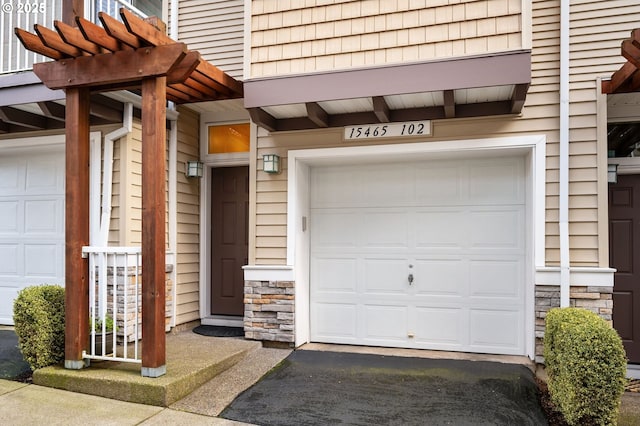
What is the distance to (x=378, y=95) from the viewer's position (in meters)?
4.12

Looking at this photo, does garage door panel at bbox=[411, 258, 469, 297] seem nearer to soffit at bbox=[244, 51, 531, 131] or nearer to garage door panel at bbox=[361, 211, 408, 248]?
garage door panel at bbox=[361, 211, 408, 248]

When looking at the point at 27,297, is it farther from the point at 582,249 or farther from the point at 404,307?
the point at 582,249

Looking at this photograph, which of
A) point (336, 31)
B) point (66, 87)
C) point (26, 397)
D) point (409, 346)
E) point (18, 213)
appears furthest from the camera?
point (18, 213)

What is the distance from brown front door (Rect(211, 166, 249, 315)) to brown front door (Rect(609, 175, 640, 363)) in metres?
3.94

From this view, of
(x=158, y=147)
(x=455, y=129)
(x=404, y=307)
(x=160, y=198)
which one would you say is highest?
(x=455, y=129)

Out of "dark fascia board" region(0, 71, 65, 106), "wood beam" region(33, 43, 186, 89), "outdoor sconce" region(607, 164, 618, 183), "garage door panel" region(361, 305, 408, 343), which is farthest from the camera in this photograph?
"garage door panel" region(361, 305, 408, 343)

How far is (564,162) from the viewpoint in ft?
13.8

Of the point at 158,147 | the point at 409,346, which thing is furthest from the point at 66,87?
the point at 409,346

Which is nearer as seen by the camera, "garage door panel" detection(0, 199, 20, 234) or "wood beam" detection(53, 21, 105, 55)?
"wood beam" detection(53, 21, 105, 55)

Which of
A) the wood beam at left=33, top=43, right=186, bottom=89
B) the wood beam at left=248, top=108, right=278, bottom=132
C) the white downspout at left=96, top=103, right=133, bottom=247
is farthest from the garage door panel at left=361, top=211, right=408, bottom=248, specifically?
the white downspout at left=96, top=103, right=133, bottom=247

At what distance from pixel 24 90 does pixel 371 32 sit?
3.49m

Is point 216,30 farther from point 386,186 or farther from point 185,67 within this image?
point 386,186

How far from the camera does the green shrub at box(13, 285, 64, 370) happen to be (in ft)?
13.4

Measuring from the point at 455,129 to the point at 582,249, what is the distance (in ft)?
5.11
